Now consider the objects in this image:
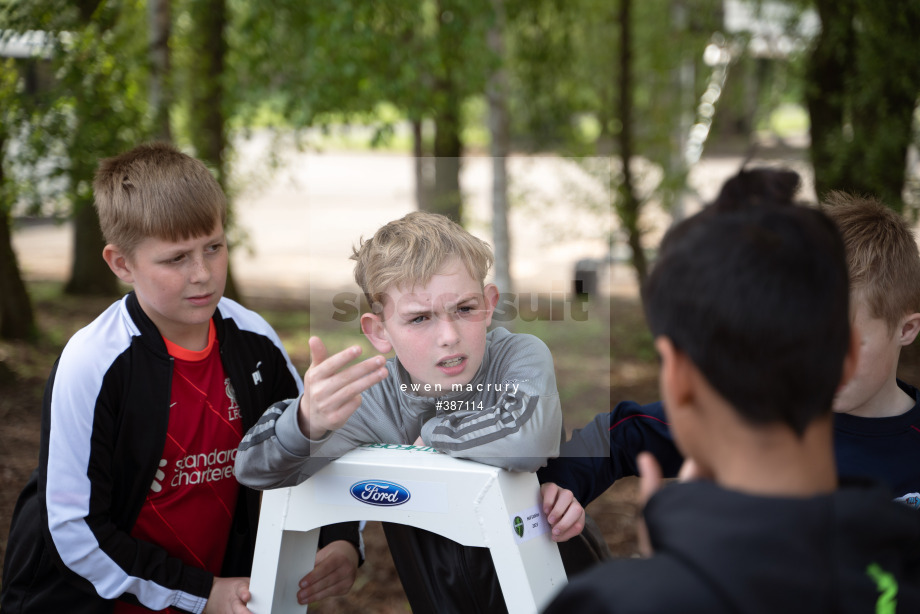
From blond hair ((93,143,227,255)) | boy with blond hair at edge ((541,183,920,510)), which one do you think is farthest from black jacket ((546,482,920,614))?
blond hair ((93,143,227,255))

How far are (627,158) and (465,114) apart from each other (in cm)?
138

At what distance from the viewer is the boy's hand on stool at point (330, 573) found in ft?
6.05

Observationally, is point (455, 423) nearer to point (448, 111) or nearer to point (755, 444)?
point (755, 444)

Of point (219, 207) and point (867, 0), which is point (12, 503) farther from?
point (867, 0)

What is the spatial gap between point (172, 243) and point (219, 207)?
0.17 metres

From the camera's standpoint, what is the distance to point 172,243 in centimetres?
195

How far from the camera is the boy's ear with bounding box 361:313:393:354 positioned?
1.75 metres

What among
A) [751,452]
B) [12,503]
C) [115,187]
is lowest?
[12,503]

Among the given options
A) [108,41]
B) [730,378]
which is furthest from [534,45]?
[730,378]

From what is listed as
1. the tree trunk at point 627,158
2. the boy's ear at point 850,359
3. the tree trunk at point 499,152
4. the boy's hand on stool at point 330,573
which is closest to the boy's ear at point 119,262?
the boy's hand on stool at point 330,573

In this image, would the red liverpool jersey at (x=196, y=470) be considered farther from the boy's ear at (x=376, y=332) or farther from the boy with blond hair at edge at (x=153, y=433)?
the boy's ear at (x=376, y=332)

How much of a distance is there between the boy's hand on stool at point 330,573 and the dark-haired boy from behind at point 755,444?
3.26 feet

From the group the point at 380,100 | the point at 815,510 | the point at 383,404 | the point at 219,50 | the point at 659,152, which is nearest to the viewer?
the point at 815,510

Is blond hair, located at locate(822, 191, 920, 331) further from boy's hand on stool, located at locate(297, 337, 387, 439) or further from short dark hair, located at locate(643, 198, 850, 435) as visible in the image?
boy's hand on stool, located at locate(297, 337, 387, 439)
